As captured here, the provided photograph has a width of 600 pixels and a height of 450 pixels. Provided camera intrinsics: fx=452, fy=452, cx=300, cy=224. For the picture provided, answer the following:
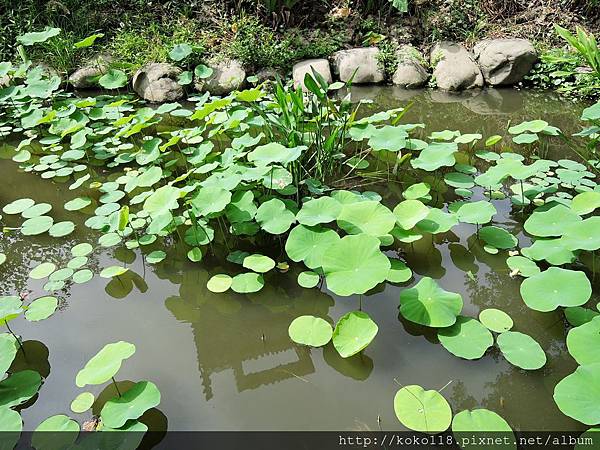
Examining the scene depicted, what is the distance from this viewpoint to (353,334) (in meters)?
1.79

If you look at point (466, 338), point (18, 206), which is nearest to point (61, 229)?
point (18, 206)

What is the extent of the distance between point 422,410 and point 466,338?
407mm

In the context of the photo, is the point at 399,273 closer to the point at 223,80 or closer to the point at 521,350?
the point at 521,350

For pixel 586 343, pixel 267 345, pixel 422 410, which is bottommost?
pixel 267 345

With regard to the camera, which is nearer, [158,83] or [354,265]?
[354,265]

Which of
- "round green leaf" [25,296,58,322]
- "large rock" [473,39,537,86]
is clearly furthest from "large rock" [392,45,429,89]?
"round green leaf" [25,296,58,322]

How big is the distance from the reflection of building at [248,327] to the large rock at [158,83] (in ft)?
9.62

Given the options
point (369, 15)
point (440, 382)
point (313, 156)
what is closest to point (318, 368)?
point (440, 382)

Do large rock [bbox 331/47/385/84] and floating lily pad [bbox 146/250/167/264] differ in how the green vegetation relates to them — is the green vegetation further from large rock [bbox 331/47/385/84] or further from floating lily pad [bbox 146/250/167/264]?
large rock [bbox 331/47/385/84]

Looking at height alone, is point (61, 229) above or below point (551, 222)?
below

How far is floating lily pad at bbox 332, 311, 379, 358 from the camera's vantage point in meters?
1.73

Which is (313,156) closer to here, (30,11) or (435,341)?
(435,341)

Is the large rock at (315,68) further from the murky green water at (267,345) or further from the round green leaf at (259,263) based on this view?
the round green leaf at (259,263)

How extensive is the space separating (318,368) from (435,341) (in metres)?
0.50
